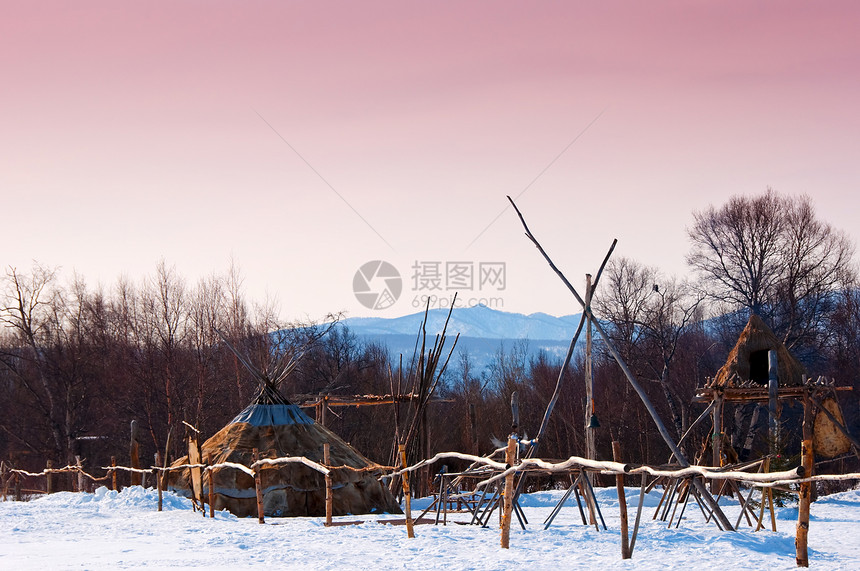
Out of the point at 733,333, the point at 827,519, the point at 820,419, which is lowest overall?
the point at 827,519

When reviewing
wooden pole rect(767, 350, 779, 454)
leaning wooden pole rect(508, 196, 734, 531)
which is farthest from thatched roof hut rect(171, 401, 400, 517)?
wooden pole rect(767, 350, 779, 454)

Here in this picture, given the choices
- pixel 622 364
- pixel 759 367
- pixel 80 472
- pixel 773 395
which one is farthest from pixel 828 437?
pixel 80 472

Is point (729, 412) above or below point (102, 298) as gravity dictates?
below

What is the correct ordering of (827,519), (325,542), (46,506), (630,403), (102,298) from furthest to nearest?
(102,298)
(630,403)
(46,506)
(827,519)
(325,542)

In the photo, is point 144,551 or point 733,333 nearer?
point 144,551

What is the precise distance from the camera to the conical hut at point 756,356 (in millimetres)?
17406

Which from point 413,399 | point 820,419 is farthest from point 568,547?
point 820,419

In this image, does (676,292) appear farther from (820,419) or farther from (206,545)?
(206,545)

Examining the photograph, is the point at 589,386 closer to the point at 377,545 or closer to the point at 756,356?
the point at 377,545

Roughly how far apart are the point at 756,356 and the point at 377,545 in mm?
12947

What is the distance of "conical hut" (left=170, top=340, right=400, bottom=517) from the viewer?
1433cm

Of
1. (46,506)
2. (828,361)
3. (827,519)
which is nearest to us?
(827,519)

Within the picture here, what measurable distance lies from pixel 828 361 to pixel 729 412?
5877mm

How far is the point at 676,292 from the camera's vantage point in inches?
1292
